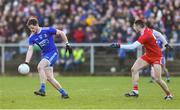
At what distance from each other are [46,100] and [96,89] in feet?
15.6

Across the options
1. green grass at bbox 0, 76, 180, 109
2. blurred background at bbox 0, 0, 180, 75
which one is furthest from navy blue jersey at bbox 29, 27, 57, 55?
blurred background at bbox 0, 0, 180, 75

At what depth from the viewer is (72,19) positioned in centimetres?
3409

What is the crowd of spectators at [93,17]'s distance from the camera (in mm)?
32062

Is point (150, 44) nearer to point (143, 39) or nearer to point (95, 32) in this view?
point (143, 39)

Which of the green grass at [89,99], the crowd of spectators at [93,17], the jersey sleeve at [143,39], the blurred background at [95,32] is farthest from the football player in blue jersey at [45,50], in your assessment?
the blurred background at [95,32]

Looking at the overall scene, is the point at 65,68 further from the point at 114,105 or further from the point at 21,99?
the point at 114,105

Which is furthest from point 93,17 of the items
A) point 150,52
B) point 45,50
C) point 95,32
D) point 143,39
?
point 143,39

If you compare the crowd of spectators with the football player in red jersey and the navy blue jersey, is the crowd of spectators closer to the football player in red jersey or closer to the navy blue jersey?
the football player in red jersey

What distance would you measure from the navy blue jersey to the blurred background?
13300 millimetres

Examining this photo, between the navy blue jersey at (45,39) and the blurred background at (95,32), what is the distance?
13.3 m

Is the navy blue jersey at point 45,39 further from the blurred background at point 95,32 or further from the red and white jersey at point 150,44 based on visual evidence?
the blurred background at point 95,32

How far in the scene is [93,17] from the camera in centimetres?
3375

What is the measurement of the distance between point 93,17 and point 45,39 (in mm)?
15635

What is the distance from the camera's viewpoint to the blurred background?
1262 inches
